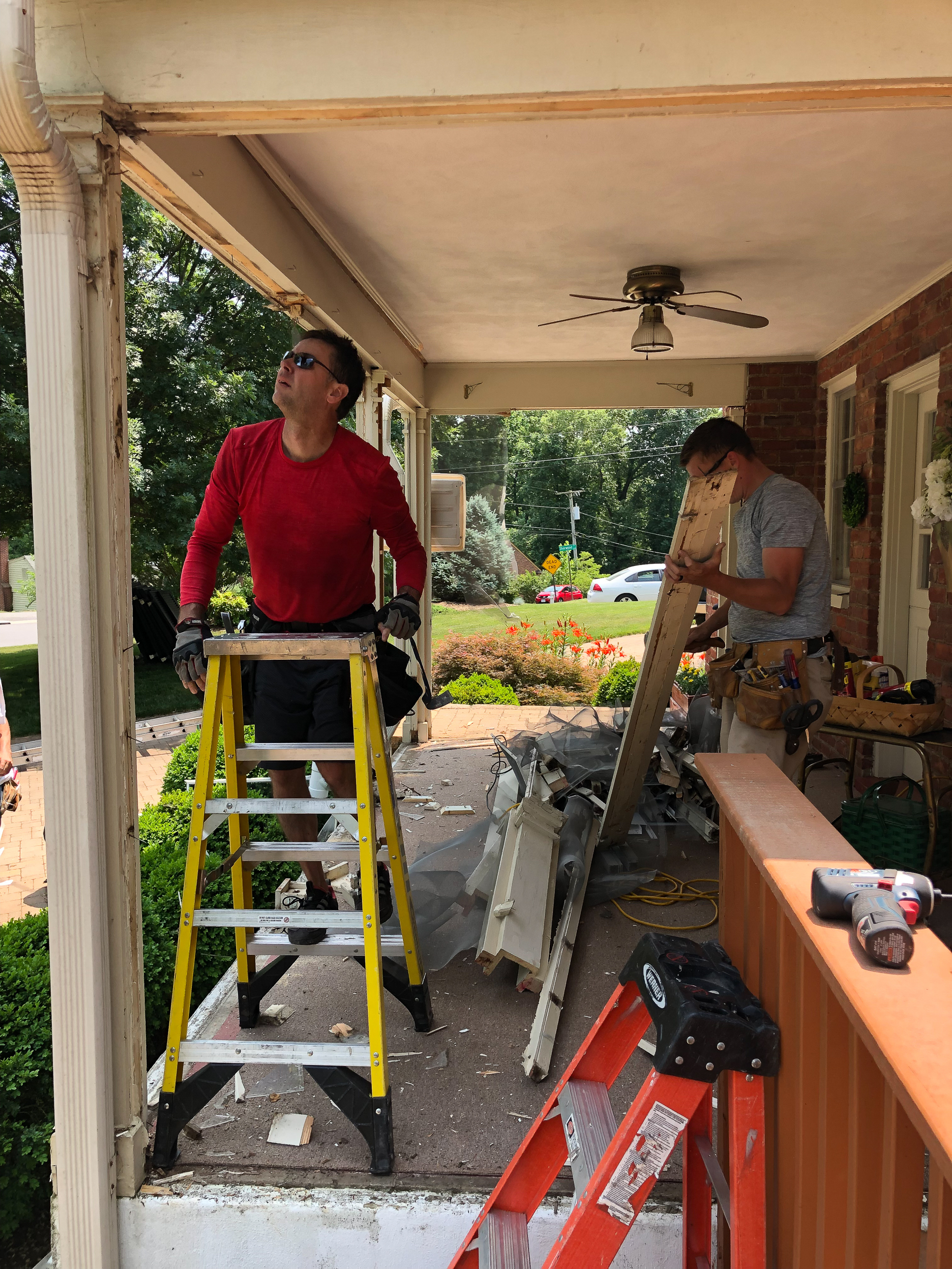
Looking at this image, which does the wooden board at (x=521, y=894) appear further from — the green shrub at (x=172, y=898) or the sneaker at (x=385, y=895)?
the green shrub at (x=172, y=898)

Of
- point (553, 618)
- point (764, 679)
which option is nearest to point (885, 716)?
point (764, 679)

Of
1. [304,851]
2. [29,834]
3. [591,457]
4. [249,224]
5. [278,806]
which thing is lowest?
[29,834]

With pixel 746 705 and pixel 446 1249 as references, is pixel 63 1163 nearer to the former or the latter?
pixel 446 1249

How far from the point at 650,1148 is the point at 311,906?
1655mm

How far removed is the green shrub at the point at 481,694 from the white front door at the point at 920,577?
4.70 m

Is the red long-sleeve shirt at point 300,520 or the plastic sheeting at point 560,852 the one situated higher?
the red long-sleeve shirt at point 300,520

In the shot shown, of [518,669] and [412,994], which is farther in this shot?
[518,669]

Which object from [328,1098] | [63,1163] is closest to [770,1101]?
[328,1098]

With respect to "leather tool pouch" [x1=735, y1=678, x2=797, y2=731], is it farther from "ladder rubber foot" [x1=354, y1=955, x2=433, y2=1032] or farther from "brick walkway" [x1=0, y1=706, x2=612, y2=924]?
"brick walkway" [x1=0, y1=706, x2=612, y2=924]

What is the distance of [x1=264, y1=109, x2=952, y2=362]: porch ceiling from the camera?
299cm

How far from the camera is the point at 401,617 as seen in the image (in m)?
2.53

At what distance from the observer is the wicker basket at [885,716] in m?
3.80

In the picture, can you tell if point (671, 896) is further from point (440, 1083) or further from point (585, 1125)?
point (585, 1125)

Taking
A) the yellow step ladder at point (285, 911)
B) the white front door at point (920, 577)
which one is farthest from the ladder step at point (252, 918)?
the white front door at point (920, 577)
